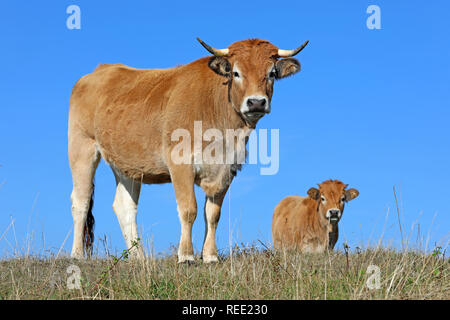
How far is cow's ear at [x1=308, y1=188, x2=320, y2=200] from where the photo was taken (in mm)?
12164

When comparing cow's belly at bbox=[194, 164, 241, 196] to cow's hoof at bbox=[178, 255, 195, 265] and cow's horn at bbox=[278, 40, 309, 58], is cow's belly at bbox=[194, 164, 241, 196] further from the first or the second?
cow's horn at bbox=[278, 40, 309, 58]

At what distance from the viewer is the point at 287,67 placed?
7.84m

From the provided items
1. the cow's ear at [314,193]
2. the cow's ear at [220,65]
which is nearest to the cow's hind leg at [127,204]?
the cow's ear at [220,65]

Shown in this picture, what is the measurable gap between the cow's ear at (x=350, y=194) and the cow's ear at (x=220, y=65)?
553 cm

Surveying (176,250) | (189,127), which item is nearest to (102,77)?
(189,127)

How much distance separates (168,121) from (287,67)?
6.28 ft

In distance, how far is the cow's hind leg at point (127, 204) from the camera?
374 inches

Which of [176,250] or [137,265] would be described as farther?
[176,250]

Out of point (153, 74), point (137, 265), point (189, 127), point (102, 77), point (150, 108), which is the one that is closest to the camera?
point (137, 265)
